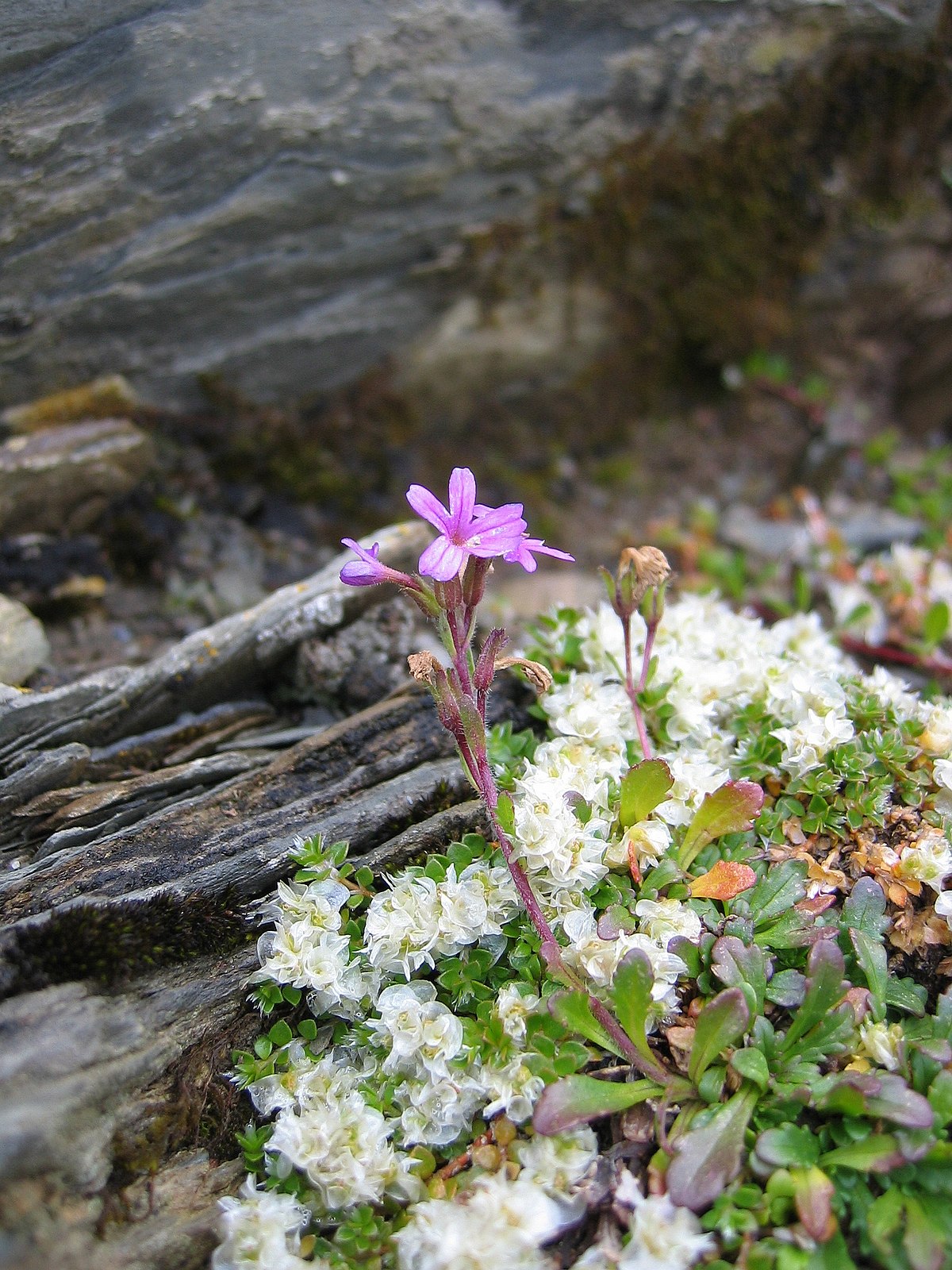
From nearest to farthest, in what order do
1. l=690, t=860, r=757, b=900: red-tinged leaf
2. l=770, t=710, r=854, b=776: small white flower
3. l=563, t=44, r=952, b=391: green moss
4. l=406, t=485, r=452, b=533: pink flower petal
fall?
l=406, t=485, r=452, b=533: pink flower petal < l=690, t=860, r=757, b=900: red-tinged leaf < l=770, t=710, r=854, b=776: small white flower < l=563, t=44, r=952, b=391: green moss

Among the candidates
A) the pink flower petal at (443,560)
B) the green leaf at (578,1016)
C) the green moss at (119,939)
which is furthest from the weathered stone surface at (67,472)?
the green leaf at (578,1016)

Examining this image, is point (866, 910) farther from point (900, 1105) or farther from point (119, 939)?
point (119, 939)

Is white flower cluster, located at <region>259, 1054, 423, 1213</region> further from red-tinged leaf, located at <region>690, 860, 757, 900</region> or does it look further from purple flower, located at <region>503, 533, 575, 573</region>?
purple flower, located at <region>503, 533, 575, 573</region>

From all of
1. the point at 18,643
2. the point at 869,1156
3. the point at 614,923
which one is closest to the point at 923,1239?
the point at 869,1156

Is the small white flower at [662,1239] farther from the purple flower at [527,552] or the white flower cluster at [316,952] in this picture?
the purple flower at [527,552]

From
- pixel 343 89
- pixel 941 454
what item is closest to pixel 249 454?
pixel 343 89

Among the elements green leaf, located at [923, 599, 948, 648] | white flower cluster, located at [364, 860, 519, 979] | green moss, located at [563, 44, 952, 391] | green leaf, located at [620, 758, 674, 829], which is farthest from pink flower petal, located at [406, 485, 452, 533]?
green moss, located at [563, 44, 952, 391]
